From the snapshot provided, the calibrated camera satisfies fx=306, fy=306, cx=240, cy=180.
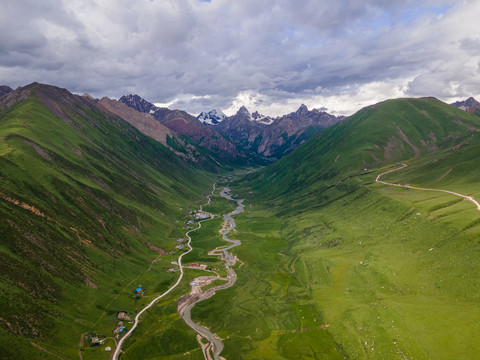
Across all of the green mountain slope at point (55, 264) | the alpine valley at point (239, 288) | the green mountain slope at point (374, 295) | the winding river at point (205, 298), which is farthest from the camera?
the winding river at point (205, 298)

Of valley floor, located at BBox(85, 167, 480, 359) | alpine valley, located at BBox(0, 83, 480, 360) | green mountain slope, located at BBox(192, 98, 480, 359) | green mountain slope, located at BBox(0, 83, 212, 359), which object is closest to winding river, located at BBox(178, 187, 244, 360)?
alpine valley, located at BBox(0, 83, 480, 360)

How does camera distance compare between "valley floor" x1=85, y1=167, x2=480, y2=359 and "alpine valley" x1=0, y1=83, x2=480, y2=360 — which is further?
"alpine valley" x1=0, y1=83, x2=480, y2=360

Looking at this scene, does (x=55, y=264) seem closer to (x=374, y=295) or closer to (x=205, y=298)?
(x=205, y=298)

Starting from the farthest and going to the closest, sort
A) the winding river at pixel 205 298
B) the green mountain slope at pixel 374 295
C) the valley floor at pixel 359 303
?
the winding river at pixel 205 298 < the valley floor at pixel 359 303 < the green mountain slope at pixel 374 295

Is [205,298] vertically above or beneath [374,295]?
beneath

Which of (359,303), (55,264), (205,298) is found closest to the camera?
(359,303)

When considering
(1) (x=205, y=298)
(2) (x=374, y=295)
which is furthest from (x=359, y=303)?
(1) (x=205, y=298)

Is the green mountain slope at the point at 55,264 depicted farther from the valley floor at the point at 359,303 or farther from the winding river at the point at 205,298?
the valley floor at the point at 359,303

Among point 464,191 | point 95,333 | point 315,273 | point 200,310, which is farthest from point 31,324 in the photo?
point 464,191

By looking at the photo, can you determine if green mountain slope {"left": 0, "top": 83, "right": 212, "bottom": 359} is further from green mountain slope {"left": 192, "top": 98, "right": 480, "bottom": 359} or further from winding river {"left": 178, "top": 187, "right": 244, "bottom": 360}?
green mountain slope {"left": 192, "top": 98, "right": 480, "bottom": 359}

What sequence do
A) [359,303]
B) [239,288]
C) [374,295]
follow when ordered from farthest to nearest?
[239,288] < [374,295] < [359,303]

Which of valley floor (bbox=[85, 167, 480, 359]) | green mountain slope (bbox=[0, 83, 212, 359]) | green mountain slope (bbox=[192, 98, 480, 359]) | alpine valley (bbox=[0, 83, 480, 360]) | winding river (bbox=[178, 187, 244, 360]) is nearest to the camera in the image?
green mountain slope (bbox=[192, 98, 480, 359])

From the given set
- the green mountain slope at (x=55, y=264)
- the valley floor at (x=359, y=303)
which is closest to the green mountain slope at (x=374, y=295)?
the valley floor at (x=359, y=303)

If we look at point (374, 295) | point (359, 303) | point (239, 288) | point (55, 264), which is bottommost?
point (239, 288)
